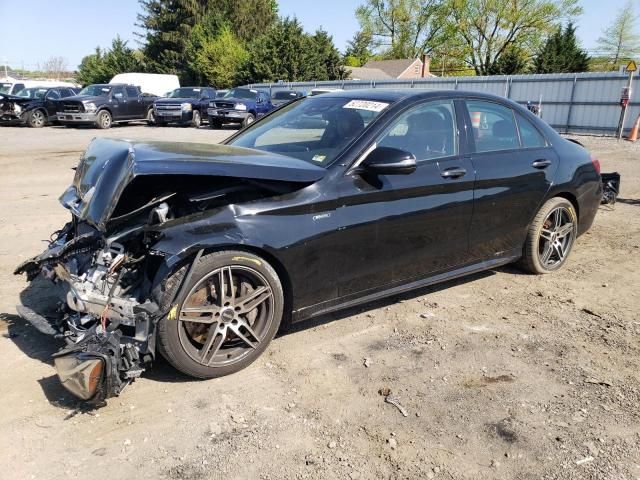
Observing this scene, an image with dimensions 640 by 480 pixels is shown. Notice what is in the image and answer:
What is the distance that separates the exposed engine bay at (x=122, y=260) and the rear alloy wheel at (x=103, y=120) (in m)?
20.9

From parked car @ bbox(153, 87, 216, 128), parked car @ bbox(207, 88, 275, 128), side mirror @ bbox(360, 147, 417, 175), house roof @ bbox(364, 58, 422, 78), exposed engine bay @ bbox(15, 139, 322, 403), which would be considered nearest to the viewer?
exposed engine bay @ bbox(15, 139, 322, 403)

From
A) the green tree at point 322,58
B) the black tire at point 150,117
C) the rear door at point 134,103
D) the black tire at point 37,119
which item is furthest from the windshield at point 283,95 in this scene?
the green tree at point 322,58

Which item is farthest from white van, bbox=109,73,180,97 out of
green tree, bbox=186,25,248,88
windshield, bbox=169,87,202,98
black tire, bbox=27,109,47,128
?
black tire, bbox=27,109,47,128

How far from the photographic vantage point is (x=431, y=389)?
3.21m

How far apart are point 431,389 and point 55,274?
247 centimetres

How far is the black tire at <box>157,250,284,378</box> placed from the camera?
301 cm

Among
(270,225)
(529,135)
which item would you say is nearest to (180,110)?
(529,135)

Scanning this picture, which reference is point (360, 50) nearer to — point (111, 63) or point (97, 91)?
point (111, 63)

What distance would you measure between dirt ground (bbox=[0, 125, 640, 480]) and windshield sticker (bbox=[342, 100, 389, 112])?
156 centimetres

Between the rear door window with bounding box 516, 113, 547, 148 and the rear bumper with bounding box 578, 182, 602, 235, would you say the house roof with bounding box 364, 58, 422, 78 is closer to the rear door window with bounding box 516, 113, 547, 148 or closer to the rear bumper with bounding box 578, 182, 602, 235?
the rear bumper with bounding box 578, 182, 602, 235

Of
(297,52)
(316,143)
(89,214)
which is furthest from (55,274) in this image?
(297,52)

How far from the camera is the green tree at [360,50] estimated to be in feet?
237

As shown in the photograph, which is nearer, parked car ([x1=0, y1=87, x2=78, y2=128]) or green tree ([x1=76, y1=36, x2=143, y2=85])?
parked car ([x1=0, y1=87, x2=78, y2=128])

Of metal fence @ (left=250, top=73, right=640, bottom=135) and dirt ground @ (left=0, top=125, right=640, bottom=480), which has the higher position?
dirt ground @ (left=0, top=125, right=640, bottom=480)
